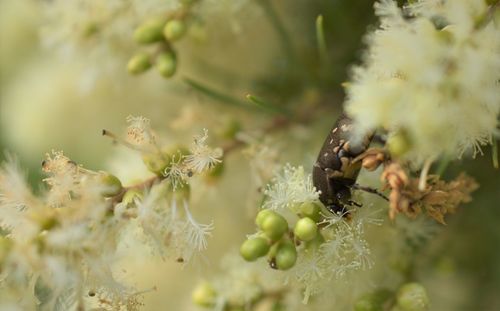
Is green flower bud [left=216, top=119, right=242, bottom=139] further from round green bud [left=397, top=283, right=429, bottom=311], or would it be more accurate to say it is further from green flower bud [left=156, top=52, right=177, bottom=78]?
round green bud [left=397, top=283, right=429, bottom=311]

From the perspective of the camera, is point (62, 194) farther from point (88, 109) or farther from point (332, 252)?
point (88, 109)

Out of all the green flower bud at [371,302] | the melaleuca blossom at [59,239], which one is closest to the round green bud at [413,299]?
the green flower bud at [371,302]

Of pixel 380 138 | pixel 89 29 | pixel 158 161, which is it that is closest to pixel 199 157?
pixel 158 161

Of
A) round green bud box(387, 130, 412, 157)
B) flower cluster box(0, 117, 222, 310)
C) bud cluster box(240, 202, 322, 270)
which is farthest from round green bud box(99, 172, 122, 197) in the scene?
round green bud box(387, 130, 412, 157)

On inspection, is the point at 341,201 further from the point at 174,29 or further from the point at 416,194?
the point at 174,29

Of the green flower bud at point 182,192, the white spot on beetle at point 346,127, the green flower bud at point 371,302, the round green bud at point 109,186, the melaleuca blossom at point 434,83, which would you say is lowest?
the green flower bud at point 371,302

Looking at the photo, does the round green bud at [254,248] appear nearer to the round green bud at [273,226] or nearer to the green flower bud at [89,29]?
the round green bud at [273,226]
